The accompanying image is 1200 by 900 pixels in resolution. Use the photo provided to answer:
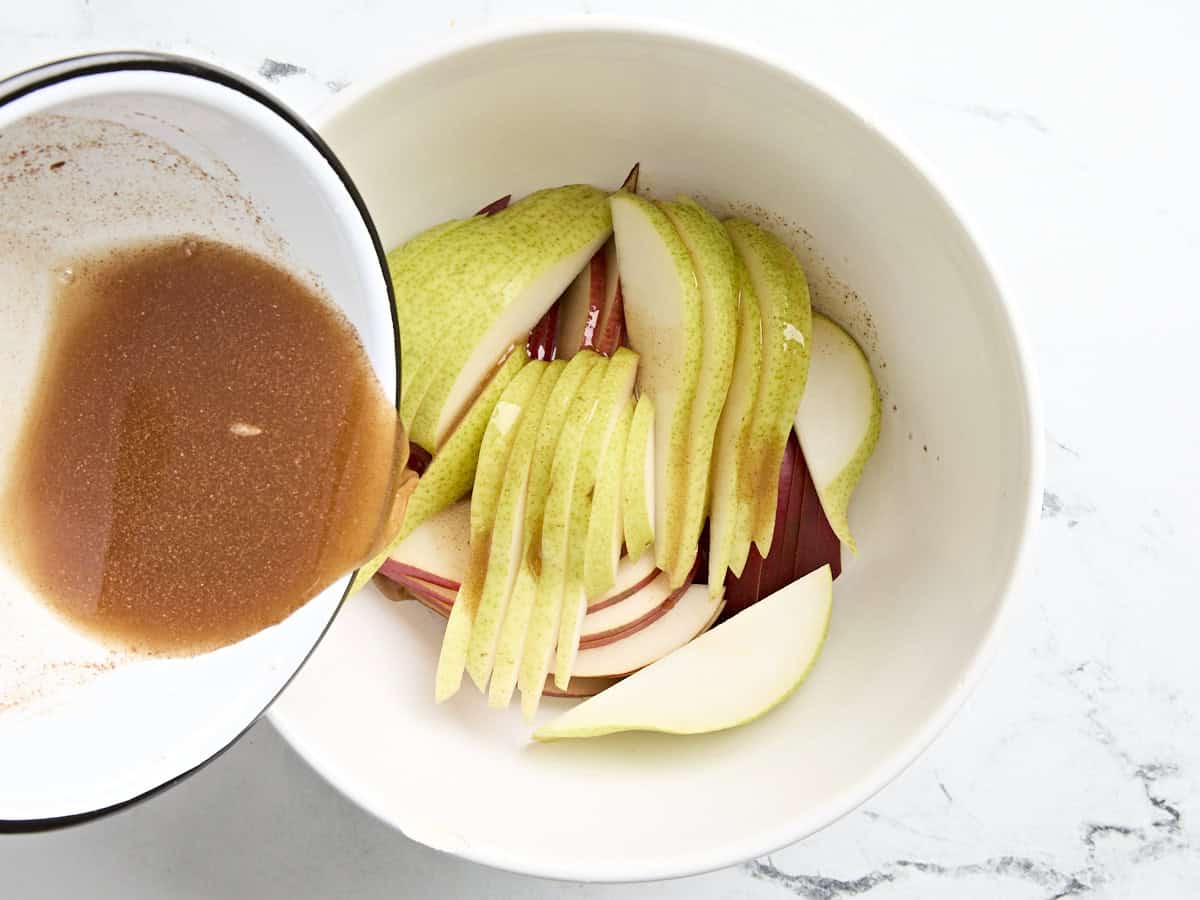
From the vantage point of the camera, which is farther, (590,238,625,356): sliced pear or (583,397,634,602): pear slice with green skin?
(590,238,625,356): sliced pear

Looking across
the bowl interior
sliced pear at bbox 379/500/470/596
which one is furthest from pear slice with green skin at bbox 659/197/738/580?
the bowl interior

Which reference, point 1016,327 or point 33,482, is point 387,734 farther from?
point 1016,327

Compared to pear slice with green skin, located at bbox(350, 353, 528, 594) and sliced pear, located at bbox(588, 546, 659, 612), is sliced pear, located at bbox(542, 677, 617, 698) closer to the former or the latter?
sliced pear, located at bbox(588, 546, 659, 612)

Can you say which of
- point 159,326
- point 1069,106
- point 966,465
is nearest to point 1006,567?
point 966,465

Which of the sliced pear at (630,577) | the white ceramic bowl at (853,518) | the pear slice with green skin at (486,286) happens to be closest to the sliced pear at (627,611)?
the sliced pear at (630,577)

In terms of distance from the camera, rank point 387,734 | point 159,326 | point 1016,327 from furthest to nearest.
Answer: point 387,734 < point 1016,327 < point 159,326

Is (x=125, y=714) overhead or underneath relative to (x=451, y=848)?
overhead

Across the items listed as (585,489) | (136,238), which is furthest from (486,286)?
(136,238)
